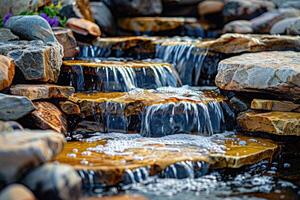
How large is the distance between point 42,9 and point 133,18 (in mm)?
3481

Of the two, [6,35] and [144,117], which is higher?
[6,35]

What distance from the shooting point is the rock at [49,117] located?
673 cm

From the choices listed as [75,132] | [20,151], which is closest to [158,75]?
[75,132]

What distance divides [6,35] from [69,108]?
1.91 meters

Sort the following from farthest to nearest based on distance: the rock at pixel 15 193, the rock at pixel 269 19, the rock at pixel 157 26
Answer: the rock at pixel 157 26
the rock at pixel 269 19
the rock at pixel 15 193

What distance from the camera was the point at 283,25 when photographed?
11852 mm

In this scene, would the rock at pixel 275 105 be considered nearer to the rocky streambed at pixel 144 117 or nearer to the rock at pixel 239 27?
the rocky streambed at pixel 144 117

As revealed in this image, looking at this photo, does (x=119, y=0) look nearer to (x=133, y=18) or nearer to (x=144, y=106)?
(x=133, y=18)

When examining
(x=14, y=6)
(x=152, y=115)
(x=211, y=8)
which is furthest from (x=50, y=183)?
(x=211, y=8)

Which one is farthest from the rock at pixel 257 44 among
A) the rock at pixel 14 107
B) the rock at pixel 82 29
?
the rock at pixel 14 107

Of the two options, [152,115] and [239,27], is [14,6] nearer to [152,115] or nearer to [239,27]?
[152,115]

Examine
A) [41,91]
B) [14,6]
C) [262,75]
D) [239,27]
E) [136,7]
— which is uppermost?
[14,6]

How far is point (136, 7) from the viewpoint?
13242 mm

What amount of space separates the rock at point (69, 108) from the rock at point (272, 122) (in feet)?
7.49
